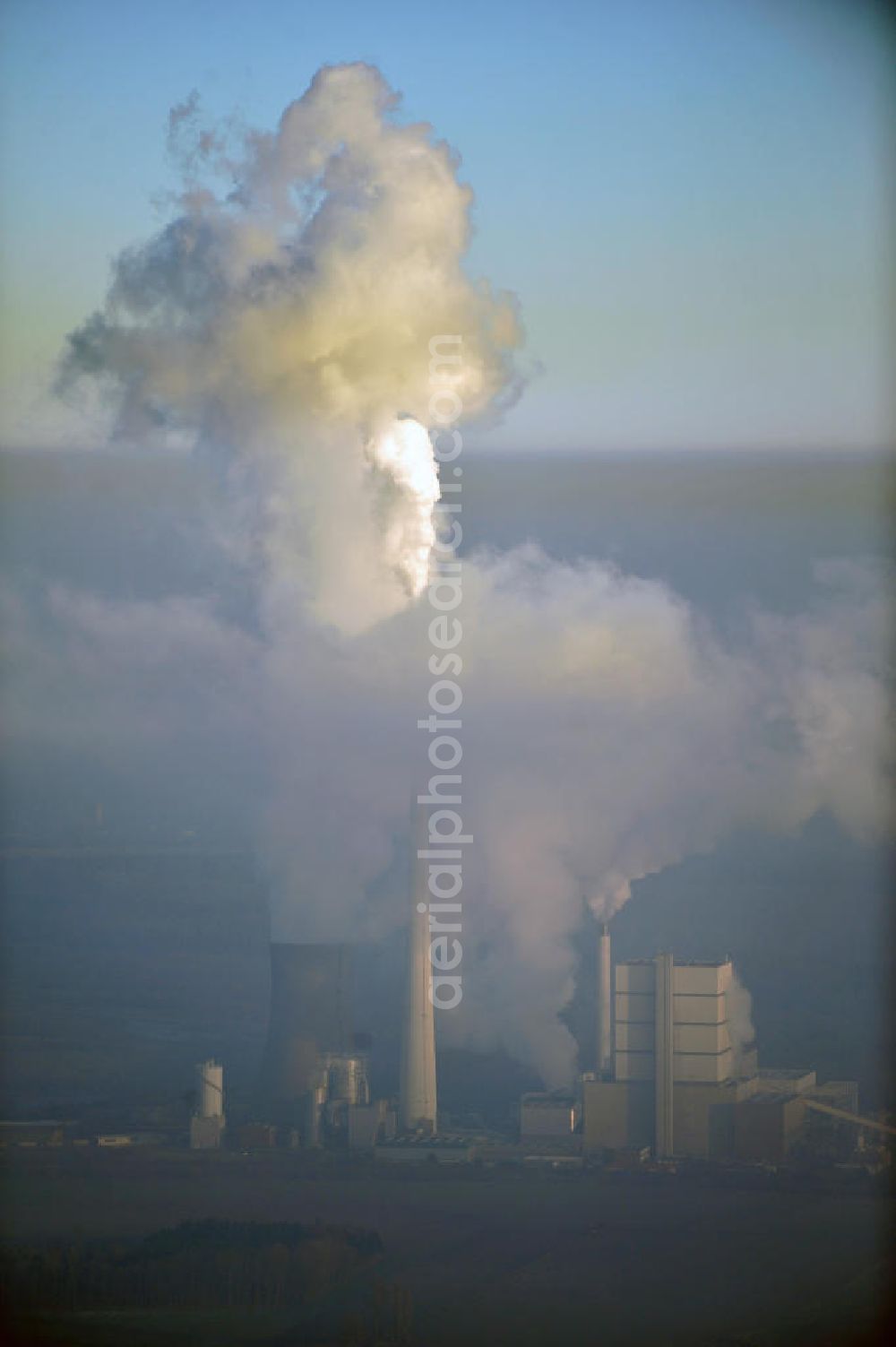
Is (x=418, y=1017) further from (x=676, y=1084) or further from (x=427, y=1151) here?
(x=676, y=1084)

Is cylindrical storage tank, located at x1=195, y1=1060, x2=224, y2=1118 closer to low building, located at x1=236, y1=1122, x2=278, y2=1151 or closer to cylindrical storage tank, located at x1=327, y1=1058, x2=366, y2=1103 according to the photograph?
low building, located at x1=236, y1=1122, x2=278, y2=1151

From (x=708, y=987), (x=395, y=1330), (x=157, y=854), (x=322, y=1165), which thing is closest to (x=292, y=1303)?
(x=395, y=1330)

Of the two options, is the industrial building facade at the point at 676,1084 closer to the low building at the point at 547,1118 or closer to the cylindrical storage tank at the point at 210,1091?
the low building at the point at 547,1118

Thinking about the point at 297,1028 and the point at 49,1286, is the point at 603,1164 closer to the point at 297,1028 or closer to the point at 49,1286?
the point at 297,1028

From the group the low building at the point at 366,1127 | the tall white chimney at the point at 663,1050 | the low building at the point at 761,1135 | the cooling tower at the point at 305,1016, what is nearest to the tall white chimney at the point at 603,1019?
the tall white chimney at the point at 663,1050

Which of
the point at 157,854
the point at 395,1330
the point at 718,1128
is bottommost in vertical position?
the point at 395,1330

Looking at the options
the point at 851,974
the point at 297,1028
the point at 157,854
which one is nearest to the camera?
the point at 297,1028

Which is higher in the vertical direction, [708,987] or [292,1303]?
[708,987]

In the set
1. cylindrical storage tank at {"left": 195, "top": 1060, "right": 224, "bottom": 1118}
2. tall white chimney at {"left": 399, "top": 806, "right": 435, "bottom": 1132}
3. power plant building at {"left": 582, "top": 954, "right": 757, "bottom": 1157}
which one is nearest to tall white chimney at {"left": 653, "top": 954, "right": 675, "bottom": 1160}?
power plant building at {"left": 582, "top": 954, "right": 757, "bottom": 1157}
